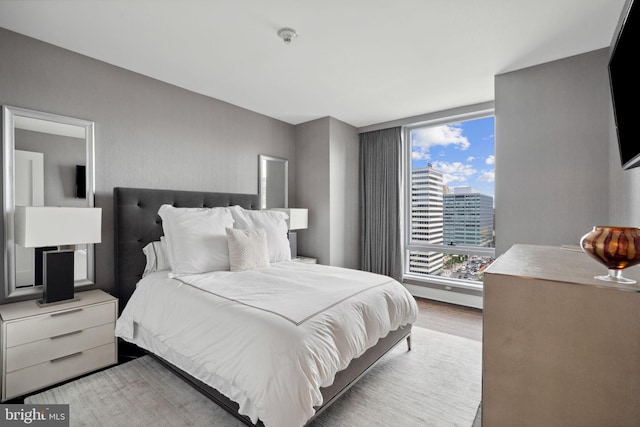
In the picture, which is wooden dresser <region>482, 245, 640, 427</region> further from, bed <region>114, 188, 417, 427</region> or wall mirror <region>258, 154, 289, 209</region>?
wall mirror <region>258, 154, 289, 209</region>

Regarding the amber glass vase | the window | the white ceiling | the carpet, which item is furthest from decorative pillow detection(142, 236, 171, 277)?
the window

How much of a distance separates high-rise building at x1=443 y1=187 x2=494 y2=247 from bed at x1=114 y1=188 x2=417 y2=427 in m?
2.02

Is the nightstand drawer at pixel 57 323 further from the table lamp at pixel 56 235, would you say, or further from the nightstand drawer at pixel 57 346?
the table lamp at pixel 56 235

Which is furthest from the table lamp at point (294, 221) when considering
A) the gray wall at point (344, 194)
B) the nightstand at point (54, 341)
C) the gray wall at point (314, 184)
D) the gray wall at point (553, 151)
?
the gray wall at point (553, 151)

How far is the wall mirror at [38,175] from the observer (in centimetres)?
215

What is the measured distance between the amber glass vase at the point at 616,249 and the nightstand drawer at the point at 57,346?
A: 300 centimetres

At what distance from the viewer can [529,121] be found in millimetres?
2738

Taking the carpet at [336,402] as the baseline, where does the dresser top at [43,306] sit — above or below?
above

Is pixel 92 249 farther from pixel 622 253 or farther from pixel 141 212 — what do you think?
pixel 622 253

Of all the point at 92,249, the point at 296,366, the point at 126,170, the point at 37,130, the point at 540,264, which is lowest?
the point at 296,366

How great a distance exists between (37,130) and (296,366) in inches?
107

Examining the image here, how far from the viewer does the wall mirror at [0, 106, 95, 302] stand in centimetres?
215

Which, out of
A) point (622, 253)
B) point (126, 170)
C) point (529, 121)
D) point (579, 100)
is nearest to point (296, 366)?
point (622, 253)

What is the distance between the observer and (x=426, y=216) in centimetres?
433
